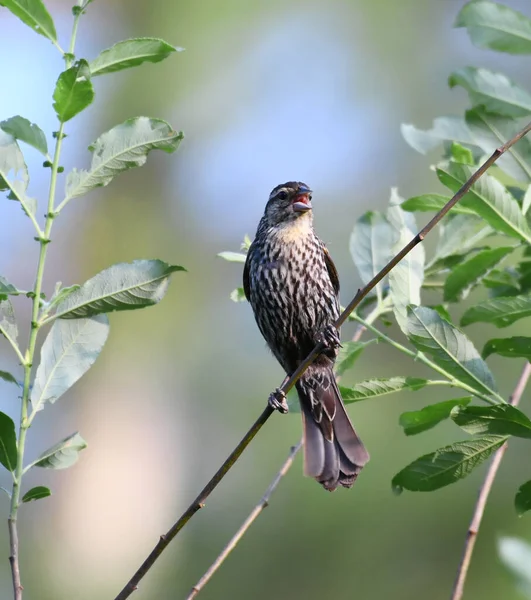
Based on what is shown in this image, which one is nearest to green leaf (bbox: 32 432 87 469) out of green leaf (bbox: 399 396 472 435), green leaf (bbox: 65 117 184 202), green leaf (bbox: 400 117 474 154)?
green leaf (bbox: 65 117 184 202)

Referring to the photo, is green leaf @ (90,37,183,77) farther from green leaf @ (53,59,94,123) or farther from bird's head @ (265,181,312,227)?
bird's head @ (265,181,312,227)

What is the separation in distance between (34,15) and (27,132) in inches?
10.9

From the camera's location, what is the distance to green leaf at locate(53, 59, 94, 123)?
1918 millimetres

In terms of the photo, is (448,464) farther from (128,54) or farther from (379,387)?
(128,54)

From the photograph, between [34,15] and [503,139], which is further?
[503,139]

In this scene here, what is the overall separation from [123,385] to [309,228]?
6580mm

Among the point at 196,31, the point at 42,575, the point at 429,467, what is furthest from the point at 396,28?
the point at 429,467

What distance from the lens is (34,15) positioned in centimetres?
201

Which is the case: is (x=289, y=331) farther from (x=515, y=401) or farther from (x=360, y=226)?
(x=515, y=401)

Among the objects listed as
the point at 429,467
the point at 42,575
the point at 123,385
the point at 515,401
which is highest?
the point at 515,401

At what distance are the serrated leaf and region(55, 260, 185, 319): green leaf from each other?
42.7 inches

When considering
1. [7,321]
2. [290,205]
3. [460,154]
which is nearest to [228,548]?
[7,321]

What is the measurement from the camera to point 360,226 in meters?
2.80

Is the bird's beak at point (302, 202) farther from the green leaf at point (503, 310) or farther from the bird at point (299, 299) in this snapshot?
the green leaf at point (503, 310)
